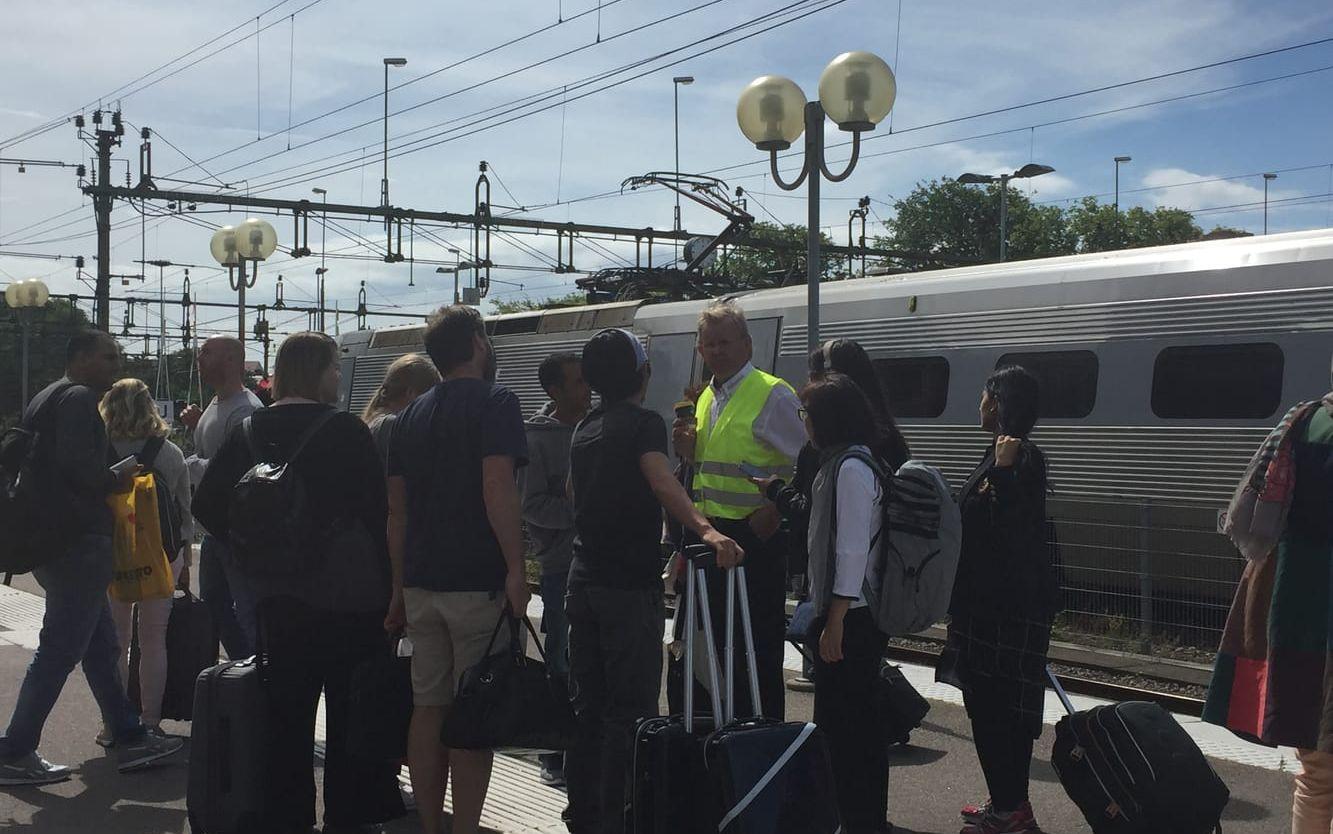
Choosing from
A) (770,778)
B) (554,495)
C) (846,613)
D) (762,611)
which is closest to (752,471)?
(762,611)

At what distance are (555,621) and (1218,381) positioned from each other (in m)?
6.92

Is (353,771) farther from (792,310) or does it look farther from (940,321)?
(792,310)

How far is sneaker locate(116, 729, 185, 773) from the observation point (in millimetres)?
6160

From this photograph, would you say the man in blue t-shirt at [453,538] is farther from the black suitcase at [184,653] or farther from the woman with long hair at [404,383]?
the black suitcase at [184,653]

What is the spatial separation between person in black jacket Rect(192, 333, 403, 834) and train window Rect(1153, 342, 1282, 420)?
7983mm

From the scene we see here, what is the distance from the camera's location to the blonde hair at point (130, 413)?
266 inches

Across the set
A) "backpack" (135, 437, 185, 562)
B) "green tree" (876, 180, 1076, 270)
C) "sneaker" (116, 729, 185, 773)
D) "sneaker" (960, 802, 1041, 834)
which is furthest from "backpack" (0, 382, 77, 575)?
"green tree" (876, 180, 1076, 270)

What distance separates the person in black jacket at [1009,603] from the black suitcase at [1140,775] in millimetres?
336

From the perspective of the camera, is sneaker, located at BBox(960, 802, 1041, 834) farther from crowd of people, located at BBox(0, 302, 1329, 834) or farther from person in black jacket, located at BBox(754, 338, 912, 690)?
person in black jacket, located at BBox(754, 338, 912, 690)

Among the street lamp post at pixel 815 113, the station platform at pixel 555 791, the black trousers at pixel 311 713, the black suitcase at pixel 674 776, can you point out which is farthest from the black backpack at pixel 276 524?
the street lamp post at pixel 815 113

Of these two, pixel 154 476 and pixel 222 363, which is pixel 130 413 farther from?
pixel 222 363

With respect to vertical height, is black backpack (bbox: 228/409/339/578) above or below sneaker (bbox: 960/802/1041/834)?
above

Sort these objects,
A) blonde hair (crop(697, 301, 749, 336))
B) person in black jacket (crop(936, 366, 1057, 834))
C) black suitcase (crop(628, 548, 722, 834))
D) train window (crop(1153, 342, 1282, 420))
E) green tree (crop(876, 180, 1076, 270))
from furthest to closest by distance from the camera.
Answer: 1. green tree (crop(876, 180, 1076, 270))
2. train window (crop(1153, 342, 1282, 420))
3. blonde hair (crop(697, 301, 749, 336))
4. person in black jacket (crop(936, 366, 1057, 834))
5. black suitcase (crop(628, 548, 722, 834))

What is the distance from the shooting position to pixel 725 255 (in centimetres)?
2142
